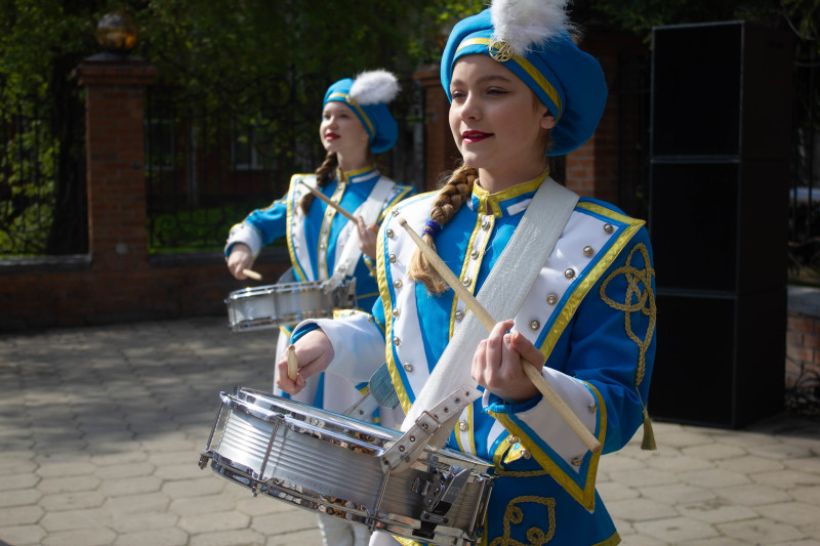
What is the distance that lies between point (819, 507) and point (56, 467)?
12.9 ft

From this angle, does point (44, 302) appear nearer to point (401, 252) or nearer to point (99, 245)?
point (99, 245)

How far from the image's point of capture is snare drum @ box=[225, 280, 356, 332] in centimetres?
446

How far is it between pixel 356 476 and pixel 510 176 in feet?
2.62

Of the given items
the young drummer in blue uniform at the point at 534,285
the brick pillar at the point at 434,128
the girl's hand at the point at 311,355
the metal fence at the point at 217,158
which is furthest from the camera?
the brick pillar at the point at 434,128

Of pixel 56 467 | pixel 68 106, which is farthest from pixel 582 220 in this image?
pixel 68 106

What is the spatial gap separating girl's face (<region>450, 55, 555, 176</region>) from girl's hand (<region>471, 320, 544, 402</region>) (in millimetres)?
522

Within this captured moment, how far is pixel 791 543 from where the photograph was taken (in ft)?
15.4

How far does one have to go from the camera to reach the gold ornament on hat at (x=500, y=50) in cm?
225

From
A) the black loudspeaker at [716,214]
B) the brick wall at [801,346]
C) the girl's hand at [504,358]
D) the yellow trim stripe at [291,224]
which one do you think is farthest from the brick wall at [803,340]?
the girl's hand at [504,358]

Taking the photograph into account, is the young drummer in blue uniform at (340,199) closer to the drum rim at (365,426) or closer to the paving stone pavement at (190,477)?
the paving stone pavement at (190,477)

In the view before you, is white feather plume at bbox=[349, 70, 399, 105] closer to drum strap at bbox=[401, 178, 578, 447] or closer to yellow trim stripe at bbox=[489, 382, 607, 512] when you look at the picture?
drum strap at bbox=[401, 178, 578, 447]

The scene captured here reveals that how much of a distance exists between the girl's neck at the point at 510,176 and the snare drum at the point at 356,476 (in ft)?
2.12

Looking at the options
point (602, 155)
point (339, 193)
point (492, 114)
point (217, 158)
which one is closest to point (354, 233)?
point (339, 193)

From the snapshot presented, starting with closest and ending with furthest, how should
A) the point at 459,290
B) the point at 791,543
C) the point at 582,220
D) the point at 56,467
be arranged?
the point at 459,290 → the point at 582,220 → the point at 791,543 → the point at 56,467
